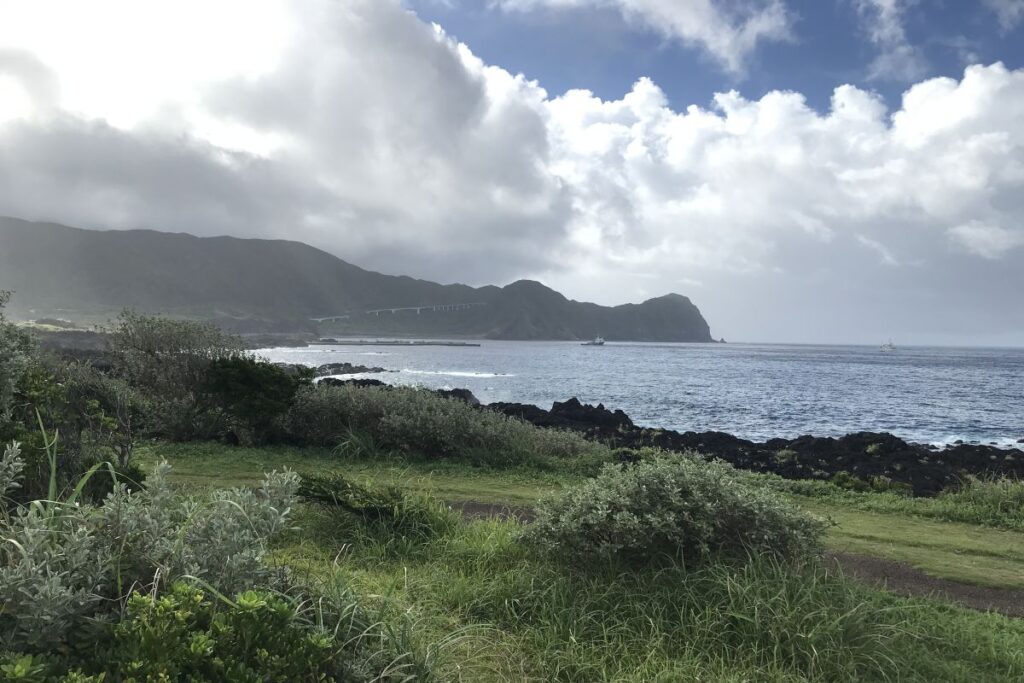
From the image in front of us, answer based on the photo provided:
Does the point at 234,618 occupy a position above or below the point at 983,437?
above

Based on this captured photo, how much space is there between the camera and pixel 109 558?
9.46 ft

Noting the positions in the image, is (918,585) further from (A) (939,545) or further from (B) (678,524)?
(B) (678,524)

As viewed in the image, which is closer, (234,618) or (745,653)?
(234,618)

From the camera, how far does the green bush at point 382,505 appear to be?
258 inches

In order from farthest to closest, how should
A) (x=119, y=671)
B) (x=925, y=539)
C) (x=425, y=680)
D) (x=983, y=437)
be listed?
(x=983, y=437) → (x=925, y=539) → (x=425, y=680) → (x=119, y=671)

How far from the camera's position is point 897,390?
5697cm

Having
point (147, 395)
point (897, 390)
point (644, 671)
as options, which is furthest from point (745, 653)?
point (897, 390)

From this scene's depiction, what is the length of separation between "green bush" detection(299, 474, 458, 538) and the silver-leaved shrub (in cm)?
291

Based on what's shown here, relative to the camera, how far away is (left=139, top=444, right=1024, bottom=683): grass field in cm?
415

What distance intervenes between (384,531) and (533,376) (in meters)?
59.5

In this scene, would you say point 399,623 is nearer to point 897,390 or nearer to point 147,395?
point 147,395

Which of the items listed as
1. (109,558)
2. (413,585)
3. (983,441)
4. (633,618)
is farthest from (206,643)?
(983,441)

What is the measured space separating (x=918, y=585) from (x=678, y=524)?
3.07 m

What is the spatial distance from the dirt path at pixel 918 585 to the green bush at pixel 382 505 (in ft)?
12.2
